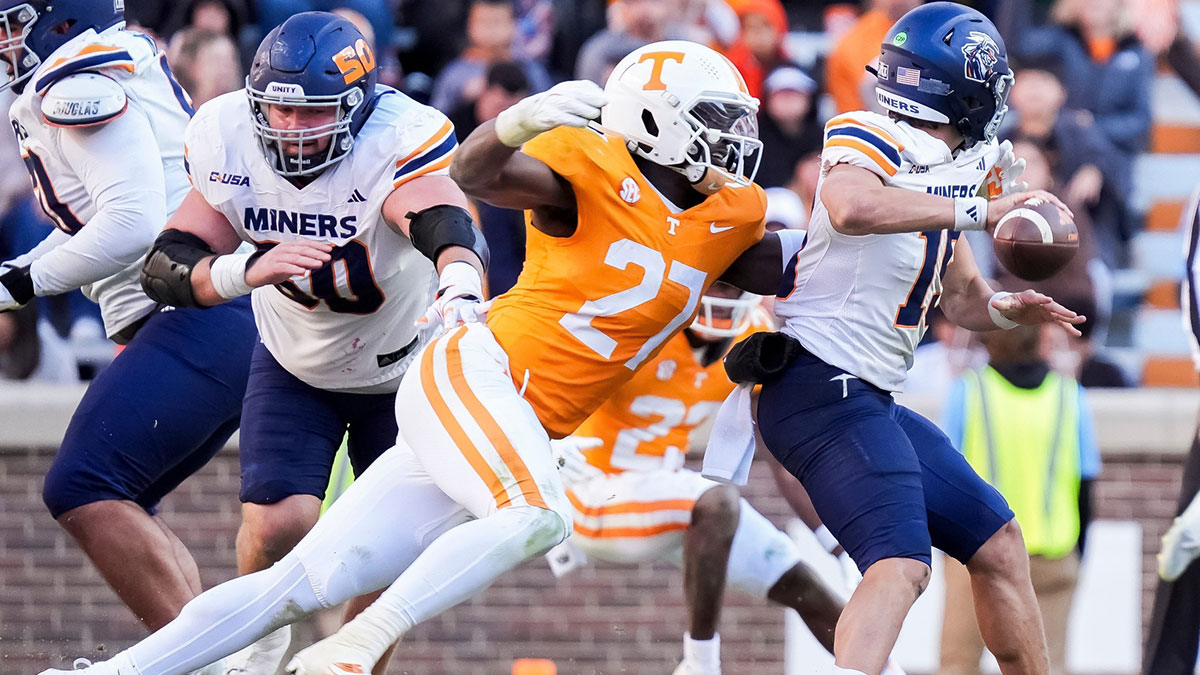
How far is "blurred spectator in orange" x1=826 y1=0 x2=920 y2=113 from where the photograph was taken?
811 cm

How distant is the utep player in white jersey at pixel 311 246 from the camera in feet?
14.5

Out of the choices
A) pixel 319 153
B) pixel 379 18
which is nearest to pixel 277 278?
pixel 319 153

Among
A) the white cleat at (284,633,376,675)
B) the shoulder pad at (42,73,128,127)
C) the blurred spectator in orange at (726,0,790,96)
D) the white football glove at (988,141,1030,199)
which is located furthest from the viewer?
the blurred spectator in orange at (726,0,790,96)

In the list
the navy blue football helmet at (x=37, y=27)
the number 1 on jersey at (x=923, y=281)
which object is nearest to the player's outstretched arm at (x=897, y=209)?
the number 1 on jersey at (x=923, y=281)

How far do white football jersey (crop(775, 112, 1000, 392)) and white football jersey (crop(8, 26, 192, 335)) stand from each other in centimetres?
188

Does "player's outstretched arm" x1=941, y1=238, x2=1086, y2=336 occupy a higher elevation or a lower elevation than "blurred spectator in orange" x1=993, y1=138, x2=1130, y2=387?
higher

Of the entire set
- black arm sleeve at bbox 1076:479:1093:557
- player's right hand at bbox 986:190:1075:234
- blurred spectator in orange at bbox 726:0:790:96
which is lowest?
black arm sleeve at bbox 1076:479:1093:557

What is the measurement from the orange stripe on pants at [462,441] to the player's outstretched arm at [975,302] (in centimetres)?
137

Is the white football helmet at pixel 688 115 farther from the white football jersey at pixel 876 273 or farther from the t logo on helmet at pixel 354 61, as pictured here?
the t logo on helmet at pixel 354 61

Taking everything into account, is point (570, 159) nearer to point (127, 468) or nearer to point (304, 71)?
point (304, 71)

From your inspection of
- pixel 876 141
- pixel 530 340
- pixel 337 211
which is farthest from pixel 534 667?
pixel 876 141

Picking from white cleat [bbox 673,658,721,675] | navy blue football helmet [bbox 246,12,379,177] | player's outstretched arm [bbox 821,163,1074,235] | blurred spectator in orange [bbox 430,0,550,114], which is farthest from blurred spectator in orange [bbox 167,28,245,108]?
player's outstretched arm [bbox 821,163,1074,235]

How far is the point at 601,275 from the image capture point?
4266 millimetres

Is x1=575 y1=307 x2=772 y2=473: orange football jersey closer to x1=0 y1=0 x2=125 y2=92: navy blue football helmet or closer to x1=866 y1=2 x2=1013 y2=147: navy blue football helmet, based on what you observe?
x1=866 y1=2 x2=1013 y2=147: navy blue football helmet
